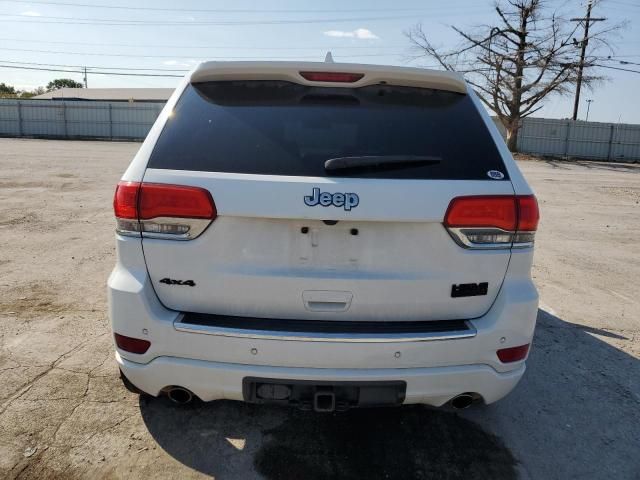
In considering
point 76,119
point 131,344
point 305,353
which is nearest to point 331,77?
point 305,353

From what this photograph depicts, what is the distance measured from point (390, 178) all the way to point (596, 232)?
8180mm

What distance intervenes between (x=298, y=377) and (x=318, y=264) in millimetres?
497

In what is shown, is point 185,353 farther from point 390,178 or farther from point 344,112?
point 344,112

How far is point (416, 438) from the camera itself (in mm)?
2797

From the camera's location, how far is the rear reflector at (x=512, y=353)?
235cm

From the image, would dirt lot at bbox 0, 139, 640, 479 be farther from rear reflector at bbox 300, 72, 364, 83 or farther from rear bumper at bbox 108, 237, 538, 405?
rear reflector at bbox 300, 72, 364, 83

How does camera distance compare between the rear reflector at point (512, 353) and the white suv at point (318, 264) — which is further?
the rear reflector at point (512, 353)

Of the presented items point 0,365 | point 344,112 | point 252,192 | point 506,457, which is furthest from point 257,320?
point 0,365

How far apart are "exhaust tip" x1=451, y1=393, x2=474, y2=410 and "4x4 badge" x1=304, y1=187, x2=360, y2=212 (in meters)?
1.05

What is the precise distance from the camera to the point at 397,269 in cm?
224

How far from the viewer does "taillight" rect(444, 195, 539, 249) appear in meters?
2.22

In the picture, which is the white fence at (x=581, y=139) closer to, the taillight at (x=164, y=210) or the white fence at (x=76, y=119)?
the white fence at (x=76, y=119)

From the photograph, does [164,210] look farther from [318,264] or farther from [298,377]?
[298,377]

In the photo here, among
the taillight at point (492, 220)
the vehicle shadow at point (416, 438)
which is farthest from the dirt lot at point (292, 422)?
the taillight at point (492, 220)
